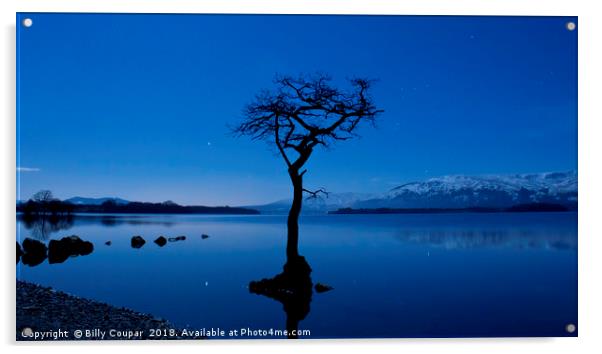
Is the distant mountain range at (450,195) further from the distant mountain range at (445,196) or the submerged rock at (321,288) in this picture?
the submerged rock at (321,288)

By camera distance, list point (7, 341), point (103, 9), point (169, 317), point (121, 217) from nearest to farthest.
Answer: point (7, 341) < point (103, 9) < point (169, 317) < point (121, 217)

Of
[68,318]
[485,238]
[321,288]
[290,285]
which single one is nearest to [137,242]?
[68,318]

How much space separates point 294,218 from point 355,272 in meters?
1.25

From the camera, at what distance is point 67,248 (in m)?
3.99

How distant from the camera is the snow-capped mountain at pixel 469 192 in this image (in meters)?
3.67

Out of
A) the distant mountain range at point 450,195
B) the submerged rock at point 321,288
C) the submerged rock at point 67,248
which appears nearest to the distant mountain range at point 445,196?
the distant mountain range at point 450,195

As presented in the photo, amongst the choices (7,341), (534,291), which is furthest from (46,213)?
(534,291)

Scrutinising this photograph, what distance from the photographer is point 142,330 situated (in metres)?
3.33

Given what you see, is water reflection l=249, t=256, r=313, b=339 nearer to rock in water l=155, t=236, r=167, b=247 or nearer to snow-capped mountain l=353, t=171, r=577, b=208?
snow-capped mountain l=353, t=171, r=577, b=208

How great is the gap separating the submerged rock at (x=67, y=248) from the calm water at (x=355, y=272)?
0.08 meters

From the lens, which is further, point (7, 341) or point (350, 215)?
point (350, 215)

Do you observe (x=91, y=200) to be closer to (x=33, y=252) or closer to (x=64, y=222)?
(x=64, y=222)
